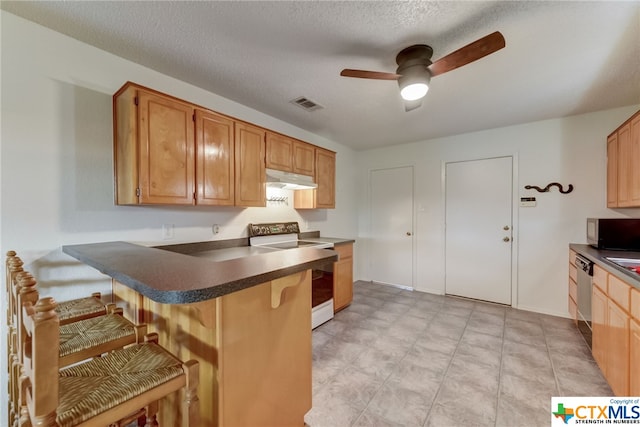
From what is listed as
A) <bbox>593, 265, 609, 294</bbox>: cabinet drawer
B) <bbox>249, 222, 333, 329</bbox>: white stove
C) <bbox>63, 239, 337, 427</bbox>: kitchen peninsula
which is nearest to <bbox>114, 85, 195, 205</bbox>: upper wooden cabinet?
<bbox>63, 239, 337, 427</bbox>: kitchen peninsula

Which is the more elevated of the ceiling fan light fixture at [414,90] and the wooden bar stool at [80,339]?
the ceiling fan light fixture at [414,90]

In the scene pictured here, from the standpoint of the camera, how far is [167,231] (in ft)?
7.25

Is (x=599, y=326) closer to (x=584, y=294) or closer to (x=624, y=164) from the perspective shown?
(x=584, y=294)

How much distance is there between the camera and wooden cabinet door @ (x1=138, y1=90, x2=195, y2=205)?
177cm

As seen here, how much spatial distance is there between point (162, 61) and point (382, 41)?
5.51 ft

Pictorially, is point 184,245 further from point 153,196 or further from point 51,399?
point 51,399

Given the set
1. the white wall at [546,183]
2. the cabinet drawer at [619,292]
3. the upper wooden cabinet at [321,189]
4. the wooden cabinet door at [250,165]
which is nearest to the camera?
the cabinet drawer at [619,292]

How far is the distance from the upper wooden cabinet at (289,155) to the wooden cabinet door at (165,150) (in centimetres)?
84

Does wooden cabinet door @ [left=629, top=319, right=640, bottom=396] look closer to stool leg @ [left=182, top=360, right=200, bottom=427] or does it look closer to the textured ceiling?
the textured ceiling

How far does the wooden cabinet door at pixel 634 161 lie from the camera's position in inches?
87.6

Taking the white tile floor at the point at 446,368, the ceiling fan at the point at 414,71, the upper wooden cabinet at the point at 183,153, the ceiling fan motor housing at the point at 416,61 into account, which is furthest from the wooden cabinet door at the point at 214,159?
the white tile floor at the point at 446,368

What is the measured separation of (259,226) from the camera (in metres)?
2.96

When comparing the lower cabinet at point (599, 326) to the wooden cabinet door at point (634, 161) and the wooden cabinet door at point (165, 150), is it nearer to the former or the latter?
the wooden cabinet door at point (634, 161)

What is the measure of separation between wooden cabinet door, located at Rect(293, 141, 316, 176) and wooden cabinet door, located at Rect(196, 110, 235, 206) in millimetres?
858
